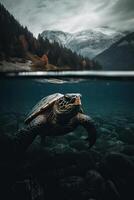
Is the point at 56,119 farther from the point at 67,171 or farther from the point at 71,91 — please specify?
the point at 71,91

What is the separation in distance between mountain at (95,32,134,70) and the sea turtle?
3.00 ft

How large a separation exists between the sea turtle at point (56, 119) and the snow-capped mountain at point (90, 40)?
945 millimetres

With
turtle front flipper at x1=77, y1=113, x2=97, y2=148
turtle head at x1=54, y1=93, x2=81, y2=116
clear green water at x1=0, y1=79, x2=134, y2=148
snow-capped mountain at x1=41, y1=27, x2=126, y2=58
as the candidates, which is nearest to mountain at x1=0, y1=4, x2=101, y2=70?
snow-capped mountain at x1=41, y1=27, x2=126, y2=58

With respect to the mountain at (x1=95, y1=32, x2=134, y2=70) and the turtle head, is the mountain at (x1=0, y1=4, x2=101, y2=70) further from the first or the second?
the turtle head

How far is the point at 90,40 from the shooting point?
4.63 m

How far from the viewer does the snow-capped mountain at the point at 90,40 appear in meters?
4.58

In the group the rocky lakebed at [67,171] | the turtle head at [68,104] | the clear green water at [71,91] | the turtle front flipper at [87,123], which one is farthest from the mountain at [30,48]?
the rocky lakebed at [67,171]

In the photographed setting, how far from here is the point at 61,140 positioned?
563 cm

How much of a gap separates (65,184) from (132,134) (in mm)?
2614

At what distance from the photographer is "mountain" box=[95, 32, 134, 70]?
180 inches

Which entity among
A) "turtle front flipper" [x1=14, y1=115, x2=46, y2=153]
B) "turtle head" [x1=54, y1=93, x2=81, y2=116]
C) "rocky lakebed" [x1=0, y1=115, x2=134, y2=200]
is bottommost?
"rocky lakebed" [x1=0, y1=115, x2=134, y2=200]

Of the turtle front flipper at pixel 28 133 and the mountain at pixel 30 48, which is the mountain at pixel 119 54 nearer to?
the mountain at pixel 30 48

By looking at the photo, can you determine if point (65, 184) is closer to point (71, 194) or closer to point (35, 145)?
point (71, 194)

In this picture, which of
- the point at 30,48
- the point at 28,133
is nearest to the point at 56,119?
the point at 28,133
